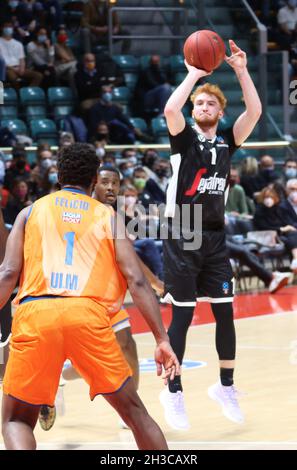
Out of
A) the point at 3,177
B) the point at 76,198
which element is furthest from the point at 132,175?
the point at 76,198

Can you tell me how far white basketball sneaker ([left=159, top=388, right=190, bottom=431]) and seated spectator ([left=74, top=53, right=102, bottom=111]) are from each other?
1110cm

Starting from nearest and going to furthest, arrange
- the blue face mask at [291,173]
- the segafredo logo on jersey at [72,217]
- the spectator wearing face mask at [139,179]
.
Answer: the segafredo logo on jersey at [72,217] < the spectator wearing face mask at [139,179] < the blue face mask at [291,173]

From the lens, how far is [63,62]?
17.3 m

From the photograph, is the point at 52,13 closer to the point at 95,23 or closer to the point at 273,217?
the point at 95,23

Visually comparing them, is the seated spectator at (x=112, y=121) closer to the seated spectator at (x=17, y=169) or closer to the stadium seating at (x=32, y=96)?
the stadium seating at (x=32, y=96)

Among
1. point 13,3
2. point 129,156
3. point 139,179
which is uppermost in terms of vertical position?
point 13,3

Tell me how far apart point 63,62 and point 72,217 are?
1312 cm

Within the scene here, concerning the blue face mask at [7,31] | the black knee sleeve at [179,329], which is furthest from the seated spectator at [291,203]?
the black knee sleeve at [179,329]

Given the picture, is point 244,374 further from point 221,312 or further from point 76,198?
point 76,198

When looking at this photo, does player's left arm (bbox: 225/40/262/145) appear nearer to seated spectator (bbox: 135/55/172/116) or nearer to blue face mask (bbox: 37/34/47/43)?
blue face mask (bbox: 37/34/47/43)

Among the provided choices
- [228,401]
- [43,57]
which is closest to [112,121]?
[43,57]

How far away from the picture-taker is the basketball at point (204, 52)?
616cm

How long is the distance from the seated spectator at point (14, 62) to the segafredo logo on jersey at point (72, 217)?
487 inches

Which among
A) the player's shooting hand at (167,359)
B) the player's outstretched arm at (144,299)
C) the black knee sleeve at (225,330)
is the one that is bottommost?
the black knee sleeve at (225,330)
